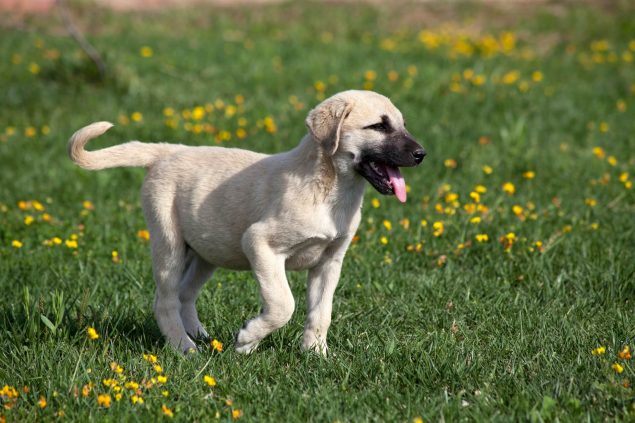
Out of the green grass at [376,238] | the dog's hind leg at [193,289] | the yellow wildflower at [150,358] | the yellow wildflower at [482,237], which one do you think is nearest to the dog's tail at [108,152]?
the dog's hind leg at [193,289]

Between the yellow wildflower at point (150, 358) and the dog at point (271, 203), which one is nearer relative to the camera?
the yellow wildflower at point (150, 358)

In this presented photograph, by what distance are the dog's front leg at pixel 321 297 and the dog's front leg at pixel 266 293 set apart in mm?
252

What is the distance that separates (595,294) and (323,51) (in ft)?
23.9

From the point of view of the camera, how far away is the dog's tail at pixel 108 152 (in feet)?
15.6

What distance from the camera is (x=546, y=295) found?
209 inches

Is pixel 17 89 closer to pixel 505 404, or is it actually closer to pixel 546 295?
pixel 546 295

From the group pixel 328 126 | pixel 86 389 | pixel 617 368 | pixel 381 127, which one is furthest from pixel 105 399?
pixel 617 368

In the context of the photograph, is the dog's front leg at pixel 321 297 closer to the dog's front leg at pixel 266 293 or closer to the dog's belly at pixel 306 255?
the dog's belly at pixel 306 255

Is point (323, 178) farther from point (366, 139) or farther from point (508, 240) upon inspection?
point (508, 240)

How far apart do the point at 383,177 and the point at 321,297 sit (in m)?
0.73

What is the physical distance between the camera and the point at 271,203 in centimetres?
445

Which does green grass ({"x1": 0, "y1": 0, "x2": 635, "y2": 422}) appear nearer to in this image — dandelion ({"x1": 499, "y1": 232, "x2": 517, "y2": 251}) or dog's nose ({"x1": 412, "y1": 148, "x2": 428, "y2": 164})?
dandelion ({"x1": 499, "y1": 232, "x2": 517, "y2": 251})

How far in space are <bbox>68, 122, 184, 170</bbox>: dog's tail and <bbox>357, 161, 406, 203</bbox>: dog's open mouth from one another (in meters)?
1.22

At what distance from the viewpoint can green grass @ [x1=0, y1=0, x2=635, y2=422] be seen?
4.03 m
